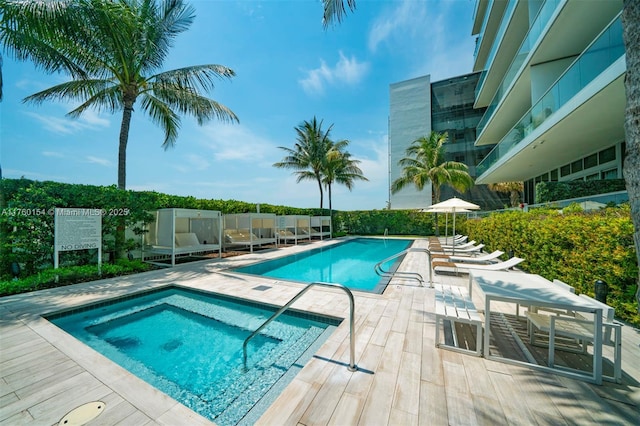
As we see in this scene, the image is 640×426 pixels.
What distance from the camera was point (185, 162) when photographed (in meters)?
16.2

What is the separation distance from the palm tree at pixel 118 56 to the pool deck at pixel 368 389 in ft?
25.2

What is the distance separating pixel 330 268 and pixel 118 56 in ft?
36.3

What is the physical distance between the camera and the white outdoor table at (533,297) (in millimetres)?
2383

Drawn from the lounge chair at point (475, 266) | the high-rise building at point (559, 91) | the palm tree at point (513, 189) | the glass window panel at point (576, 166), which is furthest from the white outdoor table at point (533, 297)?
the palm tree at point (513, 189)

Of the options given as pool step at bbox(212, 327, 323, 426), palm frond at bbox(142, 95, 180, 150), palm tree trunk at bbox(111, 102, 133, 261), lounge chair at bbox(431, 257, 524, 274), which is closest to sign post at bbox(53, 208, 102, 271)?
palm tree trunk at bbox(111, 102, 133, 261)

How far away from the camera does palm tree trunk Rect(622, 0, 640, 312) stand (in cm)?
167

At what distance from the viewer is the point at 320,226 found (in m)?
20.5

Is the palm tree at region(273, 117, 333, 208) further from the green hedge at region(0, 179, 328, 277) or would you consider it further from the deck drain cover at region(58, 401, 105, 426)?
the deck drain cover at region(58, 401, 105, 426)

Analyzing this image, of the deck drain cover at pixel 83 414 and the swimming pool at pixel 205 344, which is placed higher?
the deck drain cover at pixel 83 414

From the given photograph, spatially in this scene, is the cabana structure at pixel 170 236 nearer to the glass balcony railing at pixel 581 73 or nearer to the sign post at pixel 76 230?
the sign post at pixel 76 230

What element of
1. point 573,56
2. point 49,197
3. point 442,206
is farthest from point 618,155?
point 49,197

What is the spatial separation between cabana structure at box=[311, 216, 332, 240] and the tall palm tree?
52.9 inches

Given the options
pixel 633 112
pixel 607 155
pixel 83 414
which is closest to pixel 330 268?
pixel 83 414

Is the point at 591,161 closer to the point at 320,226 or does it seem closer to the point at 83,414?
the point at 320,226
